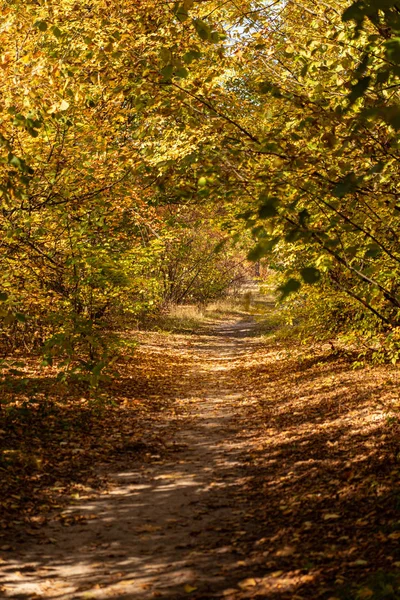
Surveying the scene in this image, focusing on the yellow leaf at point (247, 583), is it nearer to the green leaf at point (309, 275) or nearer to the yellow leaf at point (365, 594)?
the yellow leaf at point (365, 594)

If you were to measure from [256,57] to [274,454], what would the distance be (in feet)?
19.5

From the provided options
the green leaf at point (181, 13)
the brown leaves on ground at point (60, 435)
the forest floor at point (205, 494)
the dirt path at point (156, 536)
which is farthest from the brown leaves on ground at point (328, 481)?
the green leaf at point (181, 13)

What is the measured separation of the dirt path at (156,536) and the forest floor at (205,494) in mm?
20

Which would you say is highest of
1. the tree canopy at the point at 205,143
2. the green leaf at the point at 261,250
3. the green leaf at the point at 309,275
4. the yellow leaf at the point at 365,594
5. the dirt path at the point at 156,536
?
the tree canopy at the point at 205,143

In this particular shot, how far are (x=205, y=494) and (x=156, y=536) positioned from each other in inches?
53.7

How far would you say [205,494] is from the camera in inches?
295

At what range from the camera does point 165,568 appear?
542 centimetres

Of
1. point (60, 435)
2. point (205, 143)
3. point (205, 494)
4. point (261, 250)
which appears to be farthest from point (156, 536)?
point (205, 143)

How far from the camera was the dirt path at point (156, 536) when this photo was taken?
5.09m

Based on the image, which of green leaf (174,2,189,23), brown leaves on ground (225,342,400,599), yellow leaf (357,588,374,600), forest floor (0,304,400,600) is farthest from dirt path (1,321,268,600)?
green leaf (174,2,189,23)

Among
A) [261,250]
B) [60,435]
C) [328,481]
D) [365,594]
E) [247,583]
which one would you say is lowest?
[328,481]

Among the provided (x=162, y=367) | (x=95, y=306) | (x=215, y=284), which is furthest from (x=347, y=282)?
(x=215, y=284)

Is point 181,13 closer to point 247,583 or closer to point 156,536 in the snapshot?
point 247,583

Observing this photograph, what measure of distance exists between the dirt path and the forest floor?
0.02 metres
